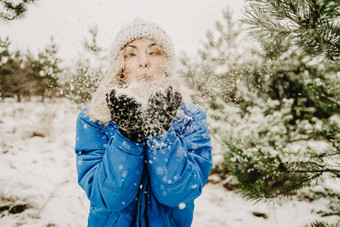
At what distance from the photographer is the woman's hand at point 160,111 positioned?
975 millimetres

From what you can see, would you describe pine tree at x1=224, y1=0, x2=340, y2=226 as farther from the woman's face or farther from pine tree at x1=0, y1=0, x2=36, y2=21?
pine tree at x1=0, y1=0, x2=36, y2=21

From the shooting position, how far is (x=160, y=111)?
3.24 ft

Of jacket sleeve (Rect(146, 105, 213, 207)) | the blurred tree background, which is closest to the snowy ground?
the blurred tree background

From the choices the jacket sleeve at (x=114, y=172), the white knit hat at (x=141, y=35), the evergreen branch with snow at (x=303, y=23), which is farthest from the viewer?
the white knit hat at (x=141, y=35)

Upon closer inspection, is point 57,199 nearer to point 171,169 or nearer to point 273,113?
point 171,169

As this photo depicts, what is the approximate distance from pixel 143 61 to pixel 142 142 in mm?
618

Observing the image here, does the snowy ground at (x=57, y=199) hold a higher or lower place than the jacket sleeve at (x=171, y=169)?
lower

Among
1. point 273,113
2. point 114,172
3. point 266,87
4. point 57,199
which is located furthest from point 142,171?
point 57,199

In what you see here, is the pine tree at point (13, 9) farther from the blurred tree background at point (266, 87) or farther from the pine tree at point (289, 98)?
the pine tree at point (289, 98)

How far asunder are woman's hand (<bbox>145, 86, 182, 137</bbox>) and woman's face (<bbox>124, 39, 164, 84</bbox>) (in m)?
0.41

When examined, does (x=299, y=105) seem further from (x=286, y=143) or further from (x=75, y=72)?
(x=75, y=72)

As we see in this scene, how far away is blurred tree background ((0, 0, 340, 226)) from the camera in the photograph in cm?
108

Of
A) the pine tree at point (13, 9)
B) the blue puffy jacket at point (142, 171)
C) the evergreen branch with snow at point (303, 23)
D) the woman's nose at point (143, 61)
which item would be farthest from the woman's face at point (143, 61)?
the pine tree at point (13, 9)

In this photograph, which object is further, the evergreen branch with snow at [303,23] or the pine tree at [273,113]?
the pine tree at [273,113]
